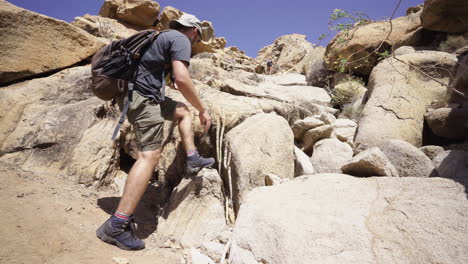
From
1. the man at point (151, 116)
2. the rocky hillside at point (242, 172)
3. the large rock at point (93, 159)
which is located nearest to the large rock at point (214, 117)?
the rocky hillside at point (242, 172)

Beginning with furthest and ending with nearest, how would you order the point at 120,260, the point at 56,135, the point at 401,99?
the point at 401,99, the point at 56,135, the point at 120,260

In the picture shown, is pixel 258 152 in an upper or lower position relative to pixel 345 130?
lower

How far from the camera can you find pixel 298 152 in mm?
3480

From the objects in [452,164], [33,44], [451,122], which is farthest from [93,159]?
[451,122]

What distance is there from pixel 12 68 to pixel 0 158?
223 cm

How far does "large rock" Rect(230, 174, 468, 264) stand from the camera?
149 cm

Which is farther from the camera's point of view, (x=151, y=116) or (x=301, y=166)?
(x=301, y=166)

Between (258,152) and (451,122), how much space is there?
2940 millimetres

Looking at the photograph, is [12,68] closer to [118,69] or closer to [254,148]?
[118,69]

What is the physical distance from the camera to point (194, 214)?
102 inches

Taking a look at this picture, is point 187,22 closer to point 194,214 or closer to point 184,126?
point 184,126

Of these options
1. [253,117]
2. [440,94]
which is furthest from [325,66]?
[253,117]

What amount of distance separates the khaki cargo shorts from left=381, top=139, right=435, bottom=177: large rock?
8.50 feet

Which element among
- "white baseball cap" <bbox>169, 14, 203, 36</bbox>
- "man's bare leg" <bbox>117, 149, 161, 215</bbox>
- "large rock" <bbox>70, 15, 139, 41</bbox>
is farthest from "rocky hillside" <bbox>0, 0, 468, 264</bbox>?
"large rock" <bbox>70, 15, 139, 41</bbox>
